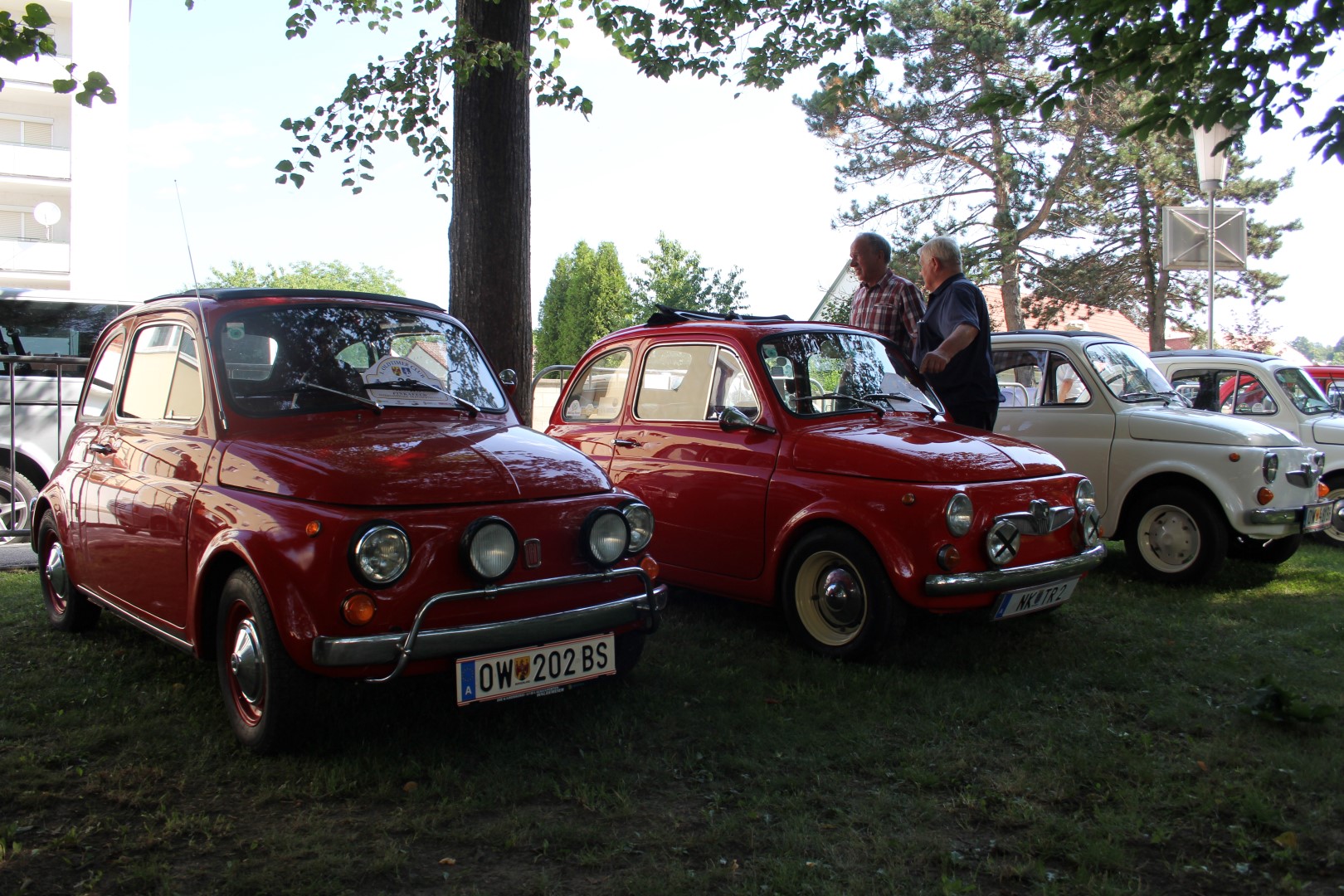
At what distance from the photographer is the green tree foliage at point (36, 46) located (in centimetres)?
545

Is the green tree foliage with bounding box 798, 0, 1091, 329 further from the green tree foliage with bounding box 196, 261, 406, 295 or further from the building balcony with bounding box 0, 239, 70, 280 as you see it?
the green tree foliage with bounding box 196, 261, 406, 295

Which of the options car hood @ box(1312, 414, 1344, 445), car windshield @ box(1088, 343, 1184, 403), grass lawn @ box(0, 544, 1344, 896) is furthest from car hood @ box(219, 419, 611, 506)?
car hood @ box(1312, 414, 1344, 445)

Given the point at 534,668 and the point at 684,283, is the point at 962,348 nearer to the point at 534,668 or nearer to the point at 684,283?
the point at 534,668

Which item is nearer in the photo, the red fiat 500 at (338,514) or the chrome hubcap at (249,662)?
the red fiat 500 at (338,514)

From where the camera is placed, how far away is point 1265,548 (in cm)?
793

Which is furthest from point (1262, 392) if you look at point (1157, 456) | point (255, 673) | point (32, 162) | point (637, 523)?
point (32, 162)

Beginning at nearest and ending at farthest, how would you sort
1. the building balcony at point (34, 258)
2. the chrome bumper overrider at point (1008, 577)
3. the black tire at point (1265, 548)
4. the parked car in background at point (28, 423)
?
the chrome bumper overrider at point (1008, 577)
the black tire at point (1265, 548)
the parked car in background at point (28, 423)
the building balcony at point (34, 258)

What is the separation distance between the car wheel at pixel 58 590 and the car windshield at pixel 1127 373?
7050mm

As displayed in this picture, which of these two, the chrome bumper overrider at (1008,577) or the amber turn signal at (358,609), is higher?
the amber turn signal at (358,609)

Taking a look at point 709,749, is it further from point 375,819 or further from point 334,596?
point 334,596

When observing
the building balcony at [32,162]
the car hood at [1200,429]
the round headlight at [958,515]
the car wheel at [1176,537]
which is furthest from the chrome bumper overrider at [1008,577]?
the building balcony at [32,162]

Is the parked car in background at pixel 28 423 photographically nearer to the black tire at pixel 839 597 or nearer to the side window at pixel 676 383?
the side window at pixel 676 383

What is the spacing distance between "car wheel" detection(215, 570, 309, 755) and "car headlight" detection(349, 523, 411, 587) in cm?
41

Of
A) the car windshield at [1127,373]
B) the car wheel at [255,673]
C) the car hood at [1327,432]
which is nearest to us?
the car wheel at [255,673]
